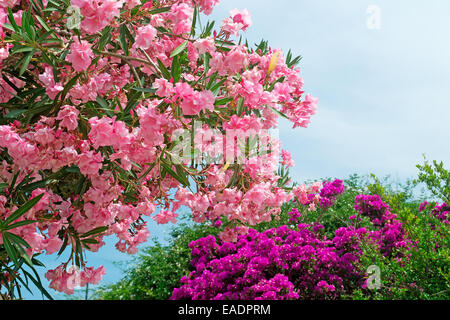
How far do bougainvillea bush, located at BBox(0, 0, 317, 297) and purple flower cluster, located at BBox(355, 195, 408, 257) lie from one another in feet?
6.14

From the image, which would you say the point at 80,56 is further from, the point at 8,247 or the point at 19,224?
the point at 8,247

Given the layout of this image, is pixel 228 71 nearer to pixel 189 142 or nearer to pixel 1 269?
pixel 189 142

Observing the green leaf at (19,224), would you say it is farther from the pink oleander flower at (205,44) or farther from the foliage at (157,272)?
the foliage at (157,272)

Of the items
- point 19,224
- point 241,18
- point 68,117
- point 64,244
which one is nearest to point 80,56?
point 68,117

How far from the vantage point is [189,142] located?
7.37 ft

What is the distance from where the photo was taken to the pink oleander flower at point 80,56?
1.99m

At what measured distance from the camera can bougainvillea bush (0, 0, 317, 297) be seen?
2.03m

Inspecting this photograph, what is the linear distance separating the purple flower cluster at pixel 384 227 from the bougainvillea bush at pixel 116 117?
1.87m

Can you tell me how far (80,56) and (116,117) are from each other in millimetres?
331

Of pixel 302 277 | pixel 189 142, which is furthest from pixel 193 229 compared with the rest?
pixel 189 142

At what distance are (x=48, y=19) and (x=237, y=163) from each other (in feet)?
4.80

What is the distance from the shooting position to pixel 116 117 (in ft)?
6.85

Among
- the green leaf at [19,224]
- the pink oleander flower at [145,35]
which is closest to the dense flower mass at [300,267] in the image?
the green leaf at [19,224]

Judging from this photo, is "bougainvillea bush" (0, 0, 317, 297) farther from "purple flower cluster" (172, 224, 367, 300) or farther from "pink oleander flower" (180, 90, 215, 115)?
"purple flower cluster" (172, 224, 367, 300)
